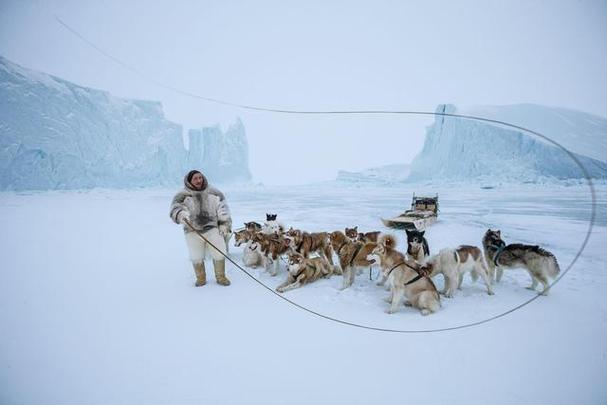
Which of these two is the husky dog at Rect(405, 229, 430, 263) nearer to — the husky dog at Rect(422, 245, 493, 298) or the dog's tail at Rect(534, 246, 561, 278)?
the husky dog at Rect(422, 245, 493, 298)

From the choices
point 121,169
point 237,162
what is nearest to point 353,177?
point 237,162

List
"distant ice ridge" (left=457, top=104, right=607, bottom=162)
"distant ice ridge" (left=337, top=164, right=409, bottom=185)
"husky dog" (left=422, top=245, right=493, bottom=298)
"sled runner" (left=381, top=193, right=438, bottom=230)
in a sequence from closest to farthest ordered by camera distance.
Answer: "husky dog" (left=422, top=245, right=493, bottom=298)
"sled runner" (left=381, top=193, right=438, bottom=230)
"distant ice ridge" (left=457, top=104, right=607, bottom=162)
"distant ice ridge" (left=337, top=164, right=409, bottom=185)

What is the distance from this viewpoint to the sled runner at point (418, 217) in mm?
9234

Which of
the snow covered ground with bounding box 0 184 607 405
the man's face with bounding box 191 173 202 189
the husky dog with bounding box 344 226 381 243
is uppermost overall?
the man's face with bounding box 191 173 202 189

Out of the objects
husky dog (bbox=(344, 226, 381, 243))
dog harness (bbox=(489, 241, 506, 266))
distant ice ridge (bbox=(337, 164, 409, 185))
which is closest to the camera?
dog harness (bbox=(489, 241, 506, 266))

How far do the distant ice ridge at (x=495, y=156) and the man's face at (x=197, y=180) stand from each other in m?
30.6

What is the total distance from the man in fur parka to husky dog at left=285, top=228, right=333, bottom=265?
1.18 m

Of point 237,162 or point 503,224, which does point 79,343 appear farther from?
point 237,162

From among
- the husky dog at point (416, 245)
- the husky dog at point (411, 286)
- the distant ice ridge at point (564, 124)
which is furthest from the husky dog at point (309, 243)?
the distant ice ridge at point (564, 124)

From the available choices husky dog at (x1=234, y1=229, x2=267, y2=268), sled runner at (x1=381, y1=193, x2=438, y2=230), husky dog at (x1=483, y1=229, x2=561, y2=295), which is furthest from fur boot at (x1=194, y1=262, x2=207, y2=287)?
sled runner at (x1=381, y1=193, x2=438, y2=230)

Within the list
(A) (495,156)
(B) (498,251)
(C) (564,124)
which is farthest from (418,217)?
(C) (564,124)

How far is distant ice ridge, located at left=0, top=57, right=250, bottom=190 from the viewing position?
25.2 metres

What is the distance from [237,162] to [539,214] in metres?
46.1

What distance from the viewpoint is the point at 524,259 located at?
3672mm
